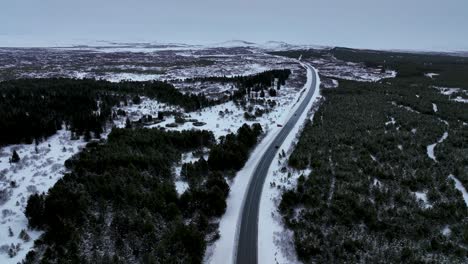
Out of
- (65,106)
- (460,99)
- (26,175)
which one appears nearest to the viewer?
(26,175)

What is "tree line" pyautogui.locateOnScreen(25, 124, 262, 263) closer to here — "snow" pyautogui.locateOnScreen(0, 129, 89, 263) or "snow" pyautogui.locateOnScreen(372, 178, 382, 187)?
"snow" pyautogui.locateOnScreen(0, 129, 89, 263)

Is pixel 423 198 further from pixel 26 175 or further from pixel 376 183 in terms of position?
pixel 26 175

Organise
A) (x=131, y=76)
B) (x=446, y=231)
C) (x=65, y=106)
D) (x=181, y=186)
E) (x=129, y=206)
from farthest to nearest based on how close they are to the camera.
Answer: (x=131, y=76), (x=65, y=106), (x=181, y=186), (x=129, y=206), (x=446, y=231)

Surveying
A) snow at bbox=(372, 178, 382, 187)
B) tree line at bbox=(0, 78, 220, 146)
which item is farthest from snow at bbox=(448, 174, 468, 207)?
tree line at bbox=(0, 78, 220, 146)

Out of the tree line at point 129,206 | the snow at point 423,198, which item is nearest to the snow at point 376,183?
the snow at point 423,198

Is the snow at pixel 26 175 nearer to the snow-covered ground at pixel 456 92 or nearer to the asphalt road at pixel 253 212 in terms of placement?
the asphalt road at pixel 253 212

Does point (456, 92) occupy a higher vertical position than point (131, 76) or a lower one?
lower

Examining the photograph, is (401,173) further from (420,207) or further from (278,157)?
(278,157)

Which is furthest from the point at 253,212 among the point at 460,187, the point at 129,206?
the point at 460,187

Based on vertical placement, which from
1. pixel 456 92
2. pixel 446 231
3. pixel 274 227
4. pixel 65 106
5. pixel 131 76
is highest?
pixel 131 76
